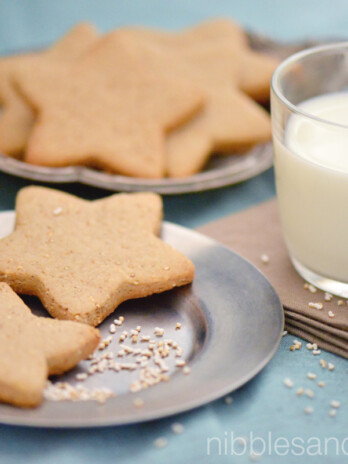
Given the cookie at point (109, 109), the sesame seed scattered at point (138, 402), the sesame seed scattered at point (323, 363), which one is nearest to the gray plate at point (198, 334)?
the sesame seed scattered at point (138, 402)

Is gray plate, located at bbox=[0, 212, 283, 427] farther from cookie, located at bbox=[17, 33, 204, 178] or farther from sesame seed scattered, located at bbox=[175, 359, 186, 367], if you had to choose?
cookie, located at bbox=[17, 33, 204, 178]

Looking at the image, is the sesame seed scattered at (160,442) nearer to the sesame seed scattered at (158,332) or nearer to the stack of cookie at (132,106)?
the sesame seed scattered at (158,332)

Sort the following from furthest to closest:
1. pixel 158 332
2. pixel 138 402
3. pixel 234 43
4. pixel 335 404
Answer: pixel 234 43 → pixel 158 332 → pixel 335 404 → pixel 138 402

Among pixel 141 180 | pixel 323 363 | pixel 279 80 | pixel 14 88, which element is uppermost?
pixel 279 80

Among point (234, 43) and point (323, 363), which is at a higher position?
point (234, 43)

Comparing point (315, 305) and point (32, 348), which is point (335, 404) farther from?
point (32, 348)

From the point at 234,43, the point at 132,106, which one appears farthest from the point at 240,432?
the point at 234,43

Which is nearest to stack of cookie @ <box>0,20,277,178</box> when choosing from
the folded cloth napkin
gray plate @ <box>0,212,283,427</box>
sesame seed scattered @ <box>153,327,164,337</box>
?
the folded cloth napkin

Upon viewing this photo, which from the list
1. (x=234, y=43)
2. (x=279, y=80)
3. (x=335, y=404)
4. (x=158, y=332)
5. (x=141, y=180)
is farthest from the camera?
(x=234, y=43)
